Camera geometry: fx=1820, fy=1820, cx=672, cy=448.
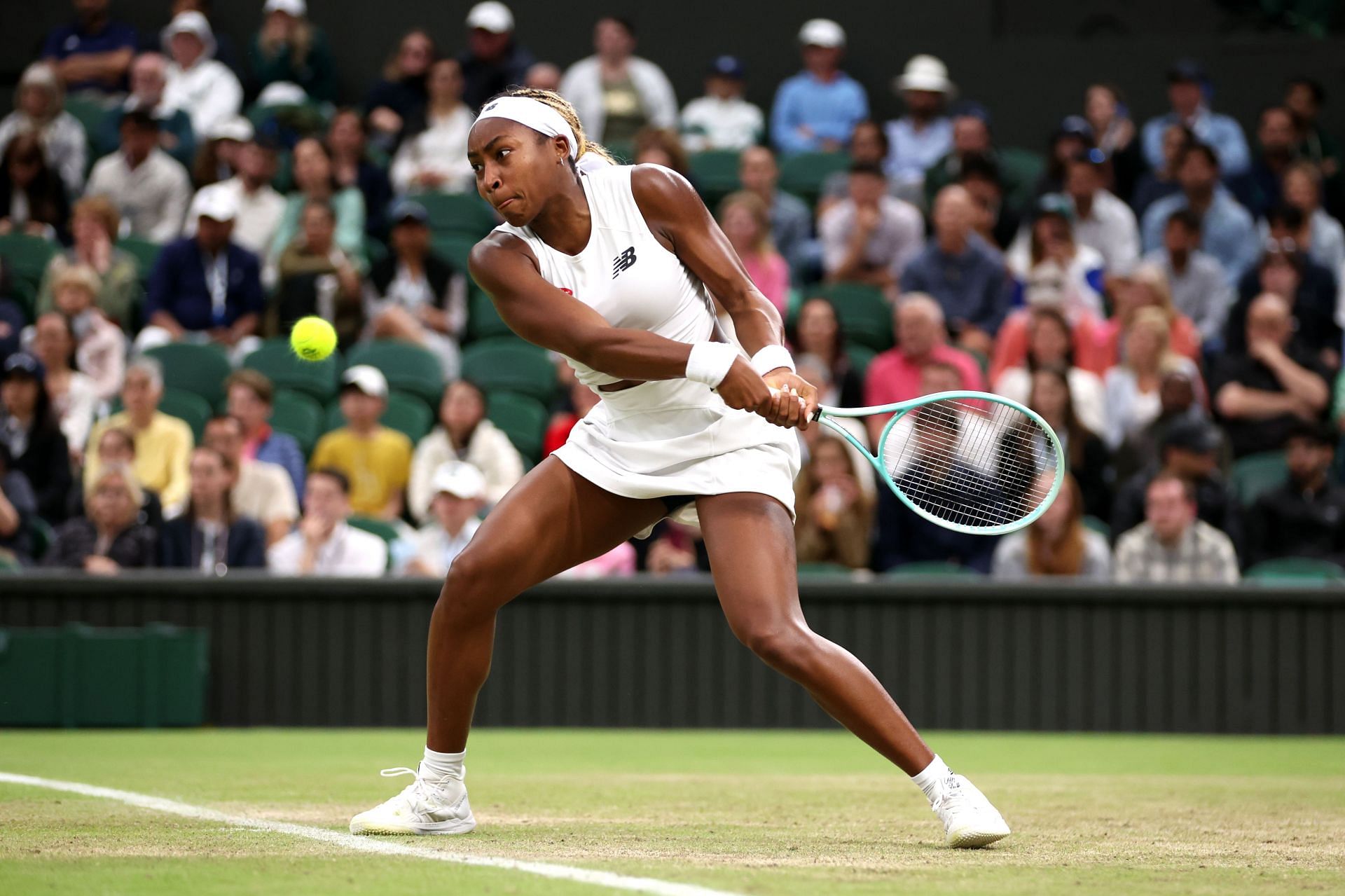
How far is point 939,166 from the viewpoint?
1200 cm

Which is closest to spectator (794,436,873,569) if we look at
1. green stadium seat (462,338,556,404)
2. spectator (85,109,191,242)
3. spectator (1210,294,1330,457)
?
green stadium seat (462,338,556,404)

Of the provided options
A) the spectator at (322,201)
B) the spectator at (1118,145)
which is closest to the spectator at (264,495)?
the spectator at (322,201)

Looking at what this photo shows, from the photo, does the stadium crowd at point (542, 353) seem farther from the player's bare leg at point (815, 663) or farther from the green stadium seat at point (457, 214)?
the player's bare leg at point (815, 663)

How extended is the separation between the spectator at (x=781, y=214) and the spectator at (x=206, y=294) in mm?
3131

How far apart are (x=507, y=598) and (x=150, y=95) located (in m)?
9.65

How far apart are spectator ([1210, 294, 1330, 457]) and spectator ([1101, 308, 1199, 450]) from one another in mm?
342

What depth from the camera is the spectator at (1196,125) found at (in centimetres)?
1217

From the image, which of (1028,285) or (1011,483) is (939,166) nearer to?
(1028,285)

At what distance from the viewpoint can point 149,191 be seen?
40.4 feet

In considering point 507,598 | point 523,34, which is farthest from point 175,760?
point 523,34

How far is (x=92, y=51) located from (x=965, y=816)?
1144 cm

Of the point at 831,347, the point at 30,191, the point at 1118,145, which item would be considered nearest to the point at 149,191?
the point at 30,191

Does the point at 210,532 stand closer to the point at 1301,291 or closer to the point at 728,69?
the point at 728,69

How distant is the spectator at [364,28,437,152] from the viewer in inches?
510
